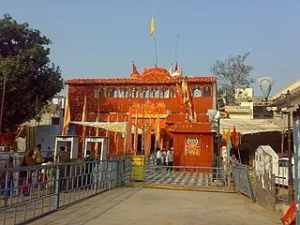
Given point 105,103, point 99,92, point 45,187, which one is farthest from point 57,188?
point 99,92

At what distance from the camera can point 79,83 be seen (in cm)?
3644

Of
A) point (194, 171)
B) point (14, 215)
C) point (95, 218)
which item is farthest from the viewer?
point (194, 171)

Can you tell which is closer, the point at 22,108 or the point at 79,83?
the point at 22,108

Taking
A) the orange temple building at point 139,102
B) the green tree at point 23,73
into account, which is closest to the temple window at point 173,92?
the orange temple building at point 139,102

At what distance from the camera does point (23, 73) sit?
25.9 m

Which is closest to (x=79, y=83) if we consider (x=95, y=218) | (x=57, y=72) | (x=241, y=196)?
(x=57, y=72)

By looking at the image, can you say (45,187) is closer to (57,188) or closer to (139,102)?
(57,188)

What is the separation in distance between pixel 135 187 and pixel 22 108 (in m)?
14.1

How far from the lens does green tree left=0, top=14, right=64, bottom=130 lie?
25.6 m

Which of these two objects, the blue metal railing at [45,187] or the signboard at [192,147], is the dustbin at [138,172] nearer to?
the blue metal railing at [45,187]

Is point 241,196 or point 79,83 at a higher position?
point 79,83

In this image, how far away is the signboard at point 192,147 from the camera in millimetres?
22788

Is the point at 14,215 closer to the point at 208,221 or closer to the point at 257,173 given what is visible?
the point at 208,221

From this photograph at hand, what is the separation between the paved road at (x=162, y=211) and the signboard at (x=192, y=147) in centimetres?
941
